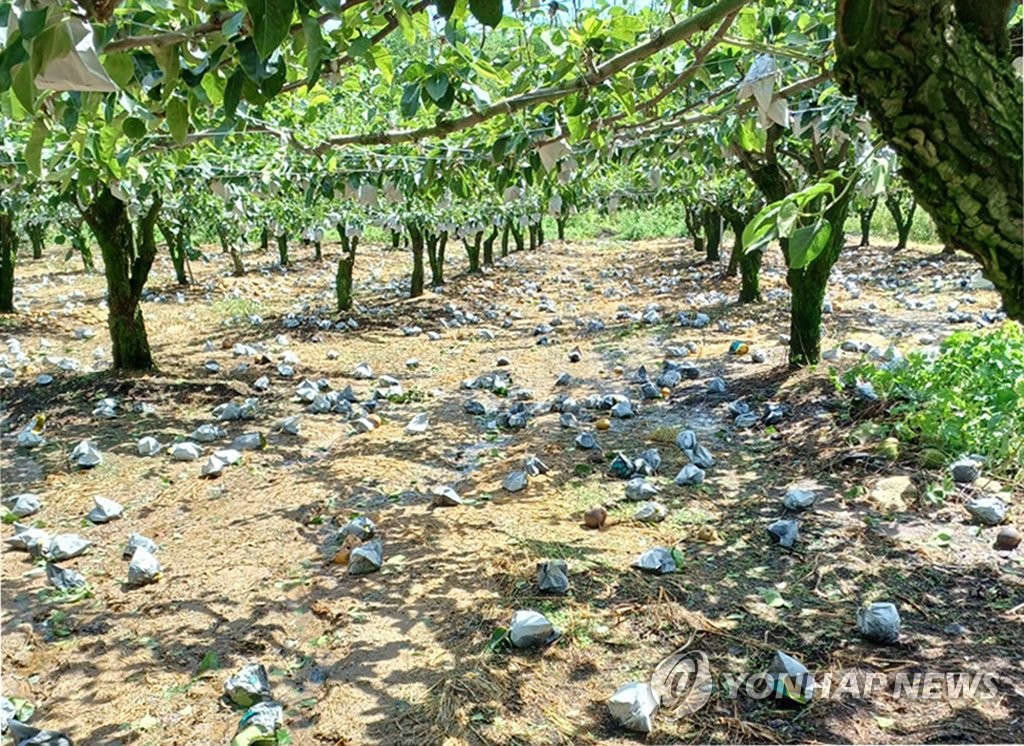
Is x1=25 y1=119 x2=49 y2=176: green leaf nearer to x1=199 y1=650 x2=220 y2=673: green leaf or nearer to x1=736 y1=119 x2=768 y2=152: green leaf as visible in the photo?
x1=199 y1=650 x2=220 y2=673: green leaf

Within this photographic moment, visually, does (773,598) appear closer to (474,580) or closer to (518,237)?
(474,580)

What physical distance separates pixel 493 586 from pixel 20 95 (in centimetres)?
247

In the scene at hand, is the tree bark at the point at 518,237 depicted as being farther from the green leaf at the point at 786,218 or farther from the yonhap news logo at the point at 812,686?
the green leaf at the point at 786,218

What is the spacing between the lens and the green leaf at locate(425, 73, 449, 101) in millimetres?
2004

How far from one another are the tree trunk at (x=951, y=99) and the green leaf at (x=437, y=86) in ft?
3.58

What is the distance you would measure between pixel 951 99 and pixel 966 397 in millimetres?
3537

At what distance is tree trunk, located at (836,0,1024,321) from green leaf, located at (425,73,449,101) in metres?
1.09

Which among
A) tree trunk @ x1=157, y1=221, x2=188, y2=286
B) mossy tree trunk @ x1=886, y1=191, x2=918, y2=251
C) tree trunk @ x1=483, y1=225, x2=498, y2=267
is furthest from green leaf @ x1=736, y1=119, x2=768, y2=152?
tree trunk @ x1=483, y1=225, x2=498, y2=267

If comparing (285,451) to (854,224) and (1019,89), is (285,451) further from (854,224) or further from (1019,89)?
(854,224)

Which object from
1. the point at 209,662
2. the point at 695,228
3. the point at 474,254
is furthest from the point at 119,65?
the point at 695,228

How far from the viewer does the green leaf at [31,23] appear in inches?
37.1

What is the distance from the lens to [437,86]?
2.03 m

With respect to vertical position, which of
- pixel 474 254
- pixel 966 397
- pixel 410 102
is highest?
pixel 410 102

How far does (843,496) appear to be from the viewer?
A: 372 cm
